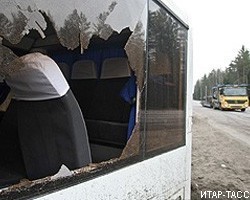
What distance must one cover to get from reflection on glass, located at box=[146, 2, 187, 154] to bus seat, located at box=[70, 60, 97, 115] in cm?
94

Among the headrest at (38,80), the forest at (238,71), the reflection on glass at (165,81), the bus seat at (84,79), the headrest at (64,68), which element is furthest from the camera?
the forest at (238,71)

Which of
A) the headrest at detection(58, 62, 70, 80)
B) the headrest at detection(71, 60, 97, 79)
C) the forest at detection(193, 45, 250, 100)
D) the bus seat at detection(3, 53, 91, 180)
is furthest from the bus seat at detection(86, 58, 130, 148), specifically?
the forest at detection(193, 45, 250, 100)

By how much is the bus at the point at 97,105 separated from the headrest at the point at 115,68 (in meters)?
0.01

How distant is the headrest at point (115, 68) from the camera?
2.95 meters

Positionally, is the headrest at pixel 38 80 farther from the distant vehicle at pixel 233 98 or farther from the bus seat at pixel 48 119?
the distant vehicle at pixel 233 98

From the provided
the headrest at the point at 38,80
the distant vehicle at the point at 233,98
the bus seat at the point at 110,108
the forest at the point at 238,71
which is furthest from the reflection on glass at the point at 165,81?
the forest at the point at 238,71

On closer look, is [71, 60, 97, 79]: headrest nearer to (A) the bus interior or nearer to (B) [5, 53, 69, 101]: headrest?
(A) the bus interior

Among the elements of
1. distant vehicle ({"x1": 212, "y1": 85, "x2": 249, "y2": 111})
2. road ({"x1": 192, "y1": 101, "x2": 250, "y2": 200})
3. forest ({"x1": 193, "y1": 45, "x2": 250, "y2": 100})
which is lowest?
road ({"x1": 192, "y1": 101, "x2": 250, "y2": 200})

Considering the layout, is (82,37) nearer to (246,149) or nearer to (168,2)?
(168,2)

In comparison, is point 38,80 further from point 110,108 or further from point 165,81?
point 110,108

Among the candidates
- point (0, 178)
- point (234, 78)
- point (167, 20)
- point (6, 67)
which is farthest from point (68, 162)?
point (234, 78)

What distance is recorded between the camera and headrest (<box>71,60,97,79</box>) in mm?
3547

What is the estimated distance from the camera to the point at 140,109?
223 centimetres

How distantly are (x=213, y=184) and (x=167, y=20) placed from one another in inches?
153
